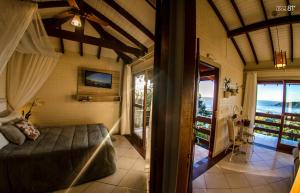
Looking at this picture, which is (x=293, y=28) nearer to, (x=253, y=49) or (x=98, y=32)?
(x=253, y=49)

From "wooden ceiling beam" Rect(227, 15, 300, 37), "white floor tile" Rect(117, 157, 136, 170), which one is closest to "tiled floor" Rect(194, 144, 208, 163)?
"white floor tile" Rect(117, 157, 136, 170)

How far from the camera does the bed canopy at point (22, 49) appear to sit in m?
1.20

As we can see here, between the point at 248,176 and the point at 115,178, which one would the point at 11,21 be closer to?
the point at 115,178

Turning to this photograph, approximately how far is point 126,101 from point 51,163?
2.67m

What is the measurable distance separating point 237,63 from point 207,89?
41.7 inches

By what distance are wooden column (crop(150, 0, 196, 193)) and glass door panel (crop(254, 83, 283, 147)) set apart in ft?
16.8

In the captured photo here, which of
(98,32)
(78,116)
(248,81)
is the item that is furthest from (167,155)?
(248,81)

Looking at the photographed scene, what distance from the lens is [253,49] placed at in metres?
3.86

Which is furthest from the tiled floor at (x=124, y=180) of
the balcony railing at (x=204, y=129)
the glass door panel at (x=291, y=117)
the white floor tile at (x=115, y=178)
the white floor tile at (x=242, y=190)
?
the glass door panel at (x=291, y=117)

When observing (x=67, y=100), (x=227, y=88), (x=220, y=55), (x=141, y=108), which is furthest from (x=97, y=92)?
(x=227, y=88)

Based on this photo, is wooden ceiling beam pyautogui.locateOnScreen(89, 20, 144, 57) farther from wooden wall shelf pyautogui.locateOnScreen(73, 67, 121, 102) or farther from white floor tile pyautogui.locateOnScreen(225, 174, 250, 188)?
white floor tile pyautogui.locateOnScreen(225, 174, 250, 188)

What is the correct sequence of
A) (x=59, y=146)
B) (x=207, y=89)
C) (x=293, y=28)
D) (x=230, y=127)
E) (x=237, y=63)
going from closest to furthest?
(x=59, y=146) → (x=293, y=28) → (x=230, y=127) → (x=237, y=63) → (x=207, y=89)

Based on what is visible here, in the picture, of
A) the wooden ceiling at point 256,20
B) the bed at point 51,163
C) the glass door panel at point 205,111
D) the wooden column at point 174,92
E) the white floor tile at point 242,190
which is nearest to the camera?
the wooden column at point 174,92

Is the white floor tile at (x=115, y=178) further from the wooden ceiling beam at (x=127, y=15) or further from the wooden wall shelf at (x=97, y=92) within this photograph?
the wooden ceiling beam at (x=127, y=15)
